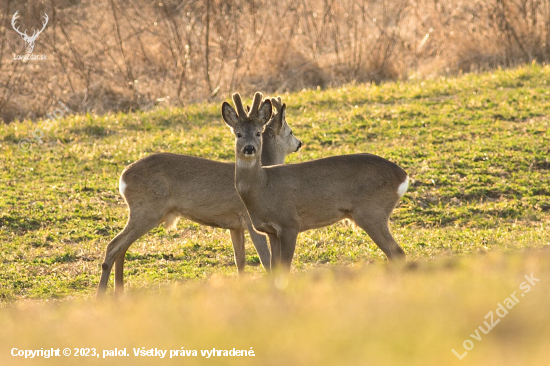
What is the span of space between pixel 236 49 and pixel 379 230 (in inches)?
492

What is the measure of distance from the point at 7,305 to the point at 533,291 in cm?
515

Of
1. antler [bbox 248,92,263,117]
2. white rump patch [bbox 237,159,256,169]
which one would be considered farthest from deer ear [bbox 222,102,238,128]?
white rump patch [bbox 237,159,256,169]

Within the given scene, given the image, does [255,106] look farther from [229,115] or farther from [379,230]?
[379,230]

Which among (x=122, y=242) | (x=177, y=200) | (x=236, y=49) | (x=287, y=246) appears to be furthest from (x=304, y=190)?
(x=236, y=49)

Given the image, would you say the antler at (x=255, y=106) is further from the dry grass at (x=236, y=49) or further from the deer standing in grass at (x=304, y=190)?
the dry grass at (x=236, y=49)

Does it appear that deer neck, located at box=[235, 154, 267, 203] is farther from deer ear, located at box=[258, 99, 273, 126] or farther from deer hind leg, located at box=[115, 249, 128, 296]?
deer hind leg, located at box=[115, 249, 128, 296]

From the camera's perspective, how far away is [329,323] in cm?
397

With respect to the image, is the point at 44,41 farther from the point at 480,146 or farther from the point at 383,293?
the point at 383,293

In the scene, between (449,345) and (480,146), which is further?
(480,146)

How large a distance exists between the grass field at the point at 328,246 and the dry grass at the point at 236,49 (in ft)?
7.68

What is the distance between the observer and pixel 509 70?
680 inches

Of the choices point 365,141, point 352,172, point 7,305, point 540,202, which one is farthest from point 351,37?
point 7,305

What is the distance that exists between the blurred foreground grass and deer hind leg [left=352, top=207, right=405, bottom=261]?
2.16 meters

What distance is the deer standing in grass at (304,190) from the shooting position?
7340 millimetres
